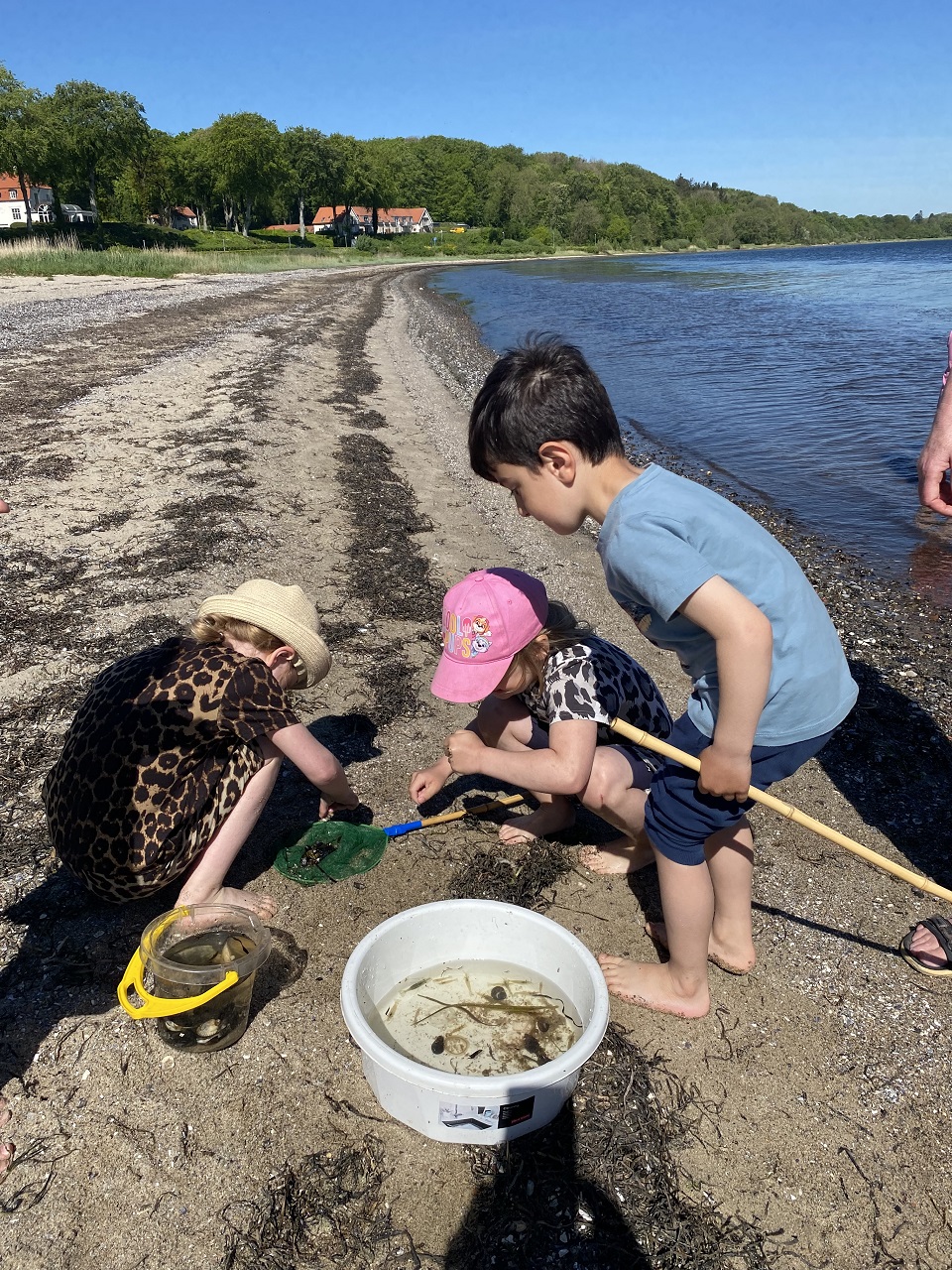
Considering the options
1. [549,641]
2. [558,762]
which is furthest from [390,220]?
[558,762]

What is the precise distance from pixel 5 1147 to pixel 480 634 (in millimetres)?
1798

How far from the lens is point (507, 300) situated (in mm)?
32688

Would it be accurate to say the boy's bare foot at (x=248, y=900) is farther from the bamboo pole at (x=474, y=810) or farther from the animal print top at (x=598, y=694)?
the animal print top at (x=598, y=694)

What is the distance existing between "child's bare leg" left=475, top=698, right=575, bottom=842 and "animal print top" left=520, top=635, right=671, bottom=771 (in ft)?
0.26

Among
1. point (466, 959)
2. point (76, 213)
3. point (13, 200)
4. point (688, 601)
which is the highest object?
point (13, 200)

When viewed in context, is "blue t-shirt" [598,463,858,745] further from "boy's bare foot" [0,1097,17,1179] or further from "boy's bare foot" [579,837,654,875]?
"boy's bare foot" [0,1097,17,1179]

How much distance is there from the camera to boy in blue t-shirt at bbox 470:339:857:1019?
1.95 meters

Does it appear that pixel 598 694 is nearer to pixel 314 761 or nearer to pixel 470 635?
pixel 470 635

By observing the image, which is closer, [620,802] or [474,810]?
[620,802]

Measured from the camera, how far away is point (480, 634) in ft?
8.56

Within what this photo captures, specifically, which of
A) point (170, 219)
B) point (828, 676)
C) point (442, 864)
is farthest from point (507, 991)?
point (170, 219)

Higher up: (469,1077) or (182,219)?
(182,219)

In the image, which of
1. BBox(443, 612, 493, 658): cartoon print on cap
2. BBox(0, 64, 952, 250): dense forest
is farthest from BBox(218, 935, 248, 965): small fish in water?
BBox(0, 64, 952, 250): dense forest

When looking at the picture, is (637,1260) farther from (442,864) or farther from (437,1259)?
(442,864)
